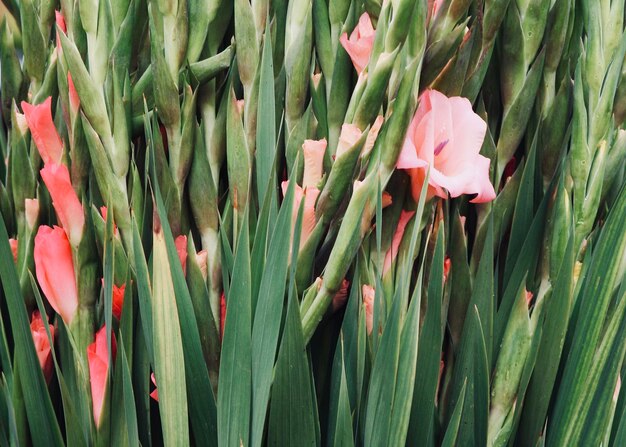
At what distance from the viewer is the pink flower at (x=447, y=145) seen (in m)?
0.49

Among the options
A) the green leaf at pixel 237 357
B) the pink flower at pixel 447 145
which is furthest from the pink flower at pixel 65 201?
the pink flower at pixel 447 145

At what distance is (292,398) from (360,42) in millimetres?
238

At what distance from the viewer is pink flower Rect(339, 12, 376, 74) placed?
486 millimetres

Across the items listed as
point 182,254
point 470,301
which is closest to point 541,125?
point 470,301

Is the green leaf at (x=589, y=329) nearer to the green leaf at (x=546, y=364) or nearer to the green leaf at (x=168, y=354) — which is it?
the green leaf at (x=546, y=364)

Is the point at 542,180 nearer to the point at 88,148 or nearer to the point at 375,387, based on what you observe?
the point at 375,387

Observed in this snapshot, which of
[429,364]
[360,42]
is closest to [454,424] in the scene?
[429,364]

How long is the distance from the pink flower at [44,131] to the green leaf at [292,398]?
222 millimetres

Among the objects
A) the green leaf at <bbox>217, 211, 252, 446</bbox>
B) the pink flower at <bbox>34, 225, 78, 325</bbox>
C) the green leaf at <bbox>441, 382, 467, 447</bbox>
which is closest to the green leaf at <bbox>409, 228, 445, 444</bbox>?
the green leaf at <bbox>441, 382, 467, 447</bbox>

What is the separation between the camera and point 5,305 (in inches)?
22.2

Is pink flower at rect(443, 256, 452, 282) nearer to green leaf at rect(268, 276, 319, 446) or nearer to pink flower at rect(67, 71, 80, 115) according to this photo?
green leaf at rect(268, 276, 319, 446)

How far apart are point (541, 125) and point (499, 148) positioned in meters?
0.04

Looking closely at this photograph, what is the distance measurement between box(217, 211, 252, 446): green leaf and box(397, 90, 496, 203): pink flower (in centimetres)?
12

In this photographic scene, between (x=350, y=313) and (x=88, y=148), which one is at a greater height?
(x=88, y=148)
